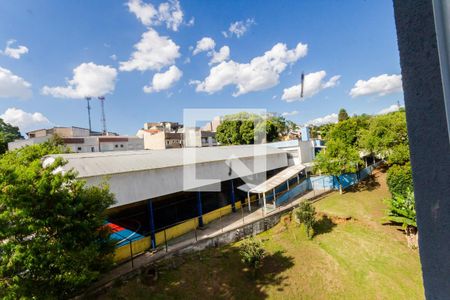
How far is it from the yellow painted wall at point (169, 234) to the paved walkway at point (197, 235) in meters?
0.34

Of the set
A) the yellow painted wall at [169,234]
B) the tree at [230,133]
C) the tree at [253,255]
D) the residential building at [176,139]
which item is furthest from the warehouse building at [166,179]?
the residential building at [176,139]

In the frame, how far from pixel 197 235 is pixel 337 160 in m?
14.3

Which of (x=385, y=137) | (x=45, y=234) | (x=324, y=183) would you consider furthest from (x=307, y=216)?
(x=385, y=137)

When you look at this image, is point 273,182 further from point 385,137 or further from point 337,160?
point 385,137

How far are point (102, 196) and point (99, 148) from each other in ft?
145

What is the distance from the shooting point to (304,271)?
1247cm

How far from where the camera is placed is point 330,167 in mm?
21641

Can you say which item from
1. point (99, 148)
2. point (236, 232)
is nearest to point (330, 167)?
point (236, 232)

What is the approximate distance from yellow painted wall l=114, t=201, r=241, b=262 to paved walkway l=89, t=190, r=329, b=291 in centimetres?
34

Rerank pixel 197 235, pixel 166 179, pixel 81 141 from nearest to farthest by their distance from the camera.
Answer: pixel 166 179, pixel 197 235, pixel 81 141

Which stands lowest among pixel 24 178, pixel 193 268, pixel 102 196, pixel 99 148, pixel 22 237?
pixel 193 268

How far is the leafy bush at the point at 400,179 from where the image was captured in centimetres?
1853

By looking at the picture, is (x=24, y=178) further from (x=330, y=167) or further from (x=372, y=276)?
(x=330, y=167)

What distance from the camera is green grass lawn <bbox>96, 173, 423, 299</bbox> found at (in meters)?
10.9
